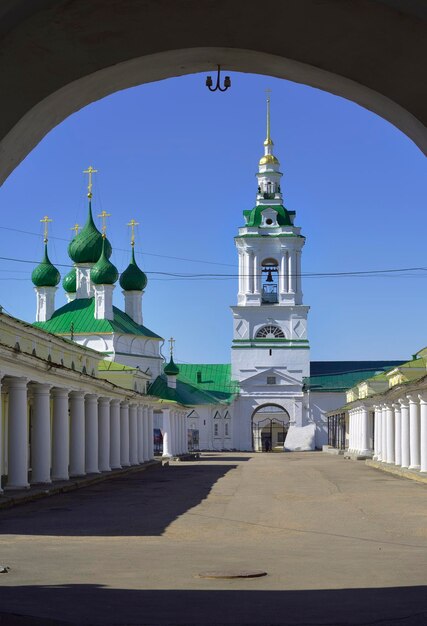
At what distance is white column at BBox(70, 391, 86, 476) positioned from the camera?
36969mm

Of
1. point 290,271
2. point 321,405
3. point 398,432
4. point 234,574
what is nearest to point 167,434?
point 398,432

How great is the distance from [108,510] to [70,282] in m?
70.3

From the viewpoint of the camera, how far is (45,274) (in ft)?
291

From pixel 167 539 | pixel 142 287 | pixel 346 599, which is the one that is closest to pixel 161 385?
pixel 142 287

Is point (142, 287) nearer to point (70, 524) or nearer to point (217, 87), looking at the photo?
point (70, 524)

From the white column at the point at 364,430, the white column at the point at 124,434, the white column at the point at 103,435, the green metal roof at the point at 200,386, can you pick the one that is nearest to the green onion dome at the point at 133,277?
the green metal roof at the point at 200,386

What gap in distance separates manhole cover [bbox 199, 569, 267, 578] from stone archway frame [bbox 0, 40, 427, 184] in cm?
603

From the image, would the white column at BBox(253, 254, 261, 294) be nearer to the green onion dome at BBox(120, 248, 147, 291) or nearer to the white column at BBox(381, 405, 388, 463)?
the green onion dome at BBox(120, 248, 147, 291)

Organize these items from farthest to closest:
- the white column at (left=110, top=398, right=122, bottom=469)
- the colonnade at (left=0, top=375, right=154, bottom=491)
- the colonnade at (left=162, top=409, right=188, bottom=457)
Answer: the colonnade at (left=162, top=409, right=188, bottom=457) → the white column at (left=110, top=398, right=122, bottom=469) → the colonnade at (left=0, top=375, right=154, bottom=491)

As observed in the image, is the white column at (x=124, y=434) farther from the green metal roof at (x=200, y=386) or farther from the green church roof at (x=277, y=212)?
the green church roof at (x=277, y=212)

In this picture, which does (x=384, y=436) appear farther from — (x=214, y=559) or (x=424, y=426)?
(x=214, y=559)

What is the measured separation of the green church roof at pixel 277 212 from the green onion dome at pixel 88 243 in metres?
17.1

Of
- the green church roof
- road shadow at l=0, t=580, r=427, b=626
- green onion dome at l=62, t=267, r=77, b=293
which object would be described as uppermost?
the green church roof

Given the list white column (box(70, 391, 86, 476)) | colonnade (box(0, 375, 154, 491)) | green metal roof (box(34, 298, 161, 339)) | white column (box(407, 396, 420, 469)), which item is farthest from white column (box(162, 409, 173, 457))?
white column (box(70, 391, 86, 476))
